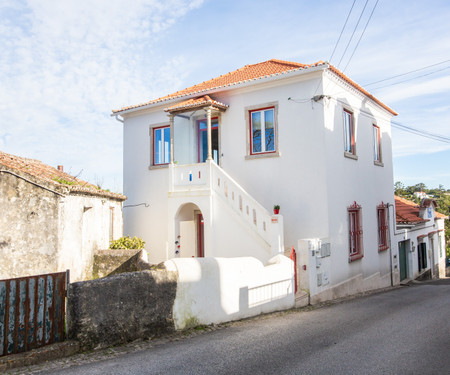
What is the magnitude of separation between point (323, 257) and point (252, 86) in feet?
19.3

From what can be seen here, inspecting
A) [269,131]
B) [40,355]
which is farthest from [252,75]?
[40,355]

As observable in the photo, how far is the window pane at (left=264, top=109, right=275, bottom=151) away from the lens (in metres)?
13.4

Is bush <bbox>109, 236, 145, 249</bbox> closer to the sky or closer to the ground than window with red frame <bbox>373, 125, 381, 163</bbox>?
closer to the ground

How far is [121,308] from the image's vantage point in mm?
6617

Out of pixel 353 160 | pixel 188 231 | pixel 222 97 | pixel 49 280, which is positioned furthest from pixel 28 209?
pixel 353 160

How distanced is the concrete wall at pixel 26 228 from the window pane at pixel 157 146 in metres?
6.37

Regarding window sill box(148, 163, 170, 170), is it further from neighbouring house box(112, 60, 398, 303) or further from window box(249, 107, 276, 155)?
window box(249, 107, 276, 155)

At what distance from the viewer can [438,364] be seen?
5.77 m

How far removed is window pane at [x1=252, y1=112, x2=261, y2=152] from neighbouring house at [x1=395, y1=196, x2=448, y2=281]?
9.28 m

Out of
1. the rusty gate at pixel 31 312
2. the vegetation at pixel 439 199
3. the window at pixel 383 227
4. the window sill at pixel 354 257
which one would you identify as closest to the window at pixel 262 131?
the window sill at pixel 354 257

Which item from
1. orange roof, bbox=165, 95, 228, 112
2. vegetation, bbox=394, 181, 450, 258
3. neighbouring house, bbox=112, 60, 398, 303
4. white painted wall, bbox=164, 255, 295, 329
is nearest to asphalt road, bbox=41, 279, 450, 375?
white painted wall, bbox=164, 255, 295, 329

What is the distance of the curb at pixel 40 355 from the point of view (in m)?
5.41

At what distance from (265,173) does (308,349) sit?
7.48 meters

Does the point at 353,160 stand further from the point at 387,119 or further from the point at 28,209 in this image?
the point at 28,209
